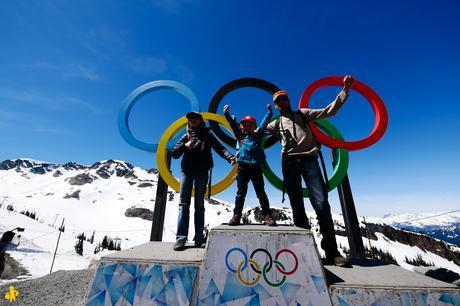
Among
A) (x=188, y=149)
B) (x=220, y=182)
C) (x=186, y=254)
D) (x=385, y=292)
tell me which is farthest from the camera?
(x=220, y=182)

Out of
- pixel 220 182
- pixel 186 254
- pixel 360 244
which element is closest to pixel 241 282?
pixel 186 254

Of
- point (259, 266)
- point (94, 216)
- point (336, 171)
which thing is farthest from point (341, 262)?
point (94, 216)

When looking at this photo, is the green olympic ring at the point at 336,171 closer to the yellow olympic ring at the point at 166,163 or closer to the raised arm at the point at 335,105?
the yellow olympic ring at the point at 166,163

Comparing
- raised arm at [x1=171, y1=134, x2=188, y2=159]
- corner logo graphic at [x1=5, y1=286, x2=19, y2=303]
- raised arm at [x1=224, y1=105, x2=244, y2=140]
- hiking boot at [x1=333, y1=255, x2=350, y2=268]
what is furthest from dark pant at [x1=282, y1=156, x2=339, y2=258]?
corner logo graphic at [x1=5, y1=286, x2=19, y2=303]

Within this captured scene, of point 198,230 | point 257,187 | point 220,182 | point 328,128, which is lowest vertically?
point 198,230

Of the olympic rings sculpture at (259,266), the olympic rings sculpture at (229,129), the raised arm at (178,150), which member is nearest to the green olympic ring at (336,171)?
the olympic rings sculpture at (229,129)

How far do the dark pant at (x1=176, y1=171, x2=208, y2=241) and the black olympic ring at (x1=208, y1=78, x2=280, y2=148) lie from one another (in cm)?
162

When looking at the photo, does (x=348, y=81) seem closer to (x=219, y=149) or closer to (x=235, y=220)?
(x=219, y=149)

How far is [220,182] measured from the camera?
15.3ft

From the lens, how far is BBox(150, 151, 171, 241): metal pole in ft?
15.0

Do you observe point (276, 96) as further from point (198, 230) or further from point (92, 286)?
point (92, 286)

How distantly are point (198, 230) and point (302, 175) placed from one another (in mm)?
1790

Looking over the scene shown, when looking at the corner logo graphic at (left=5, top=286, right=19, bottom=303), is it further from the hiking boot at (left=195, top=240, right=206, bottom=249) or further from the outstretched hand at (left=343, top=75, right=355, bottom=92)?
the outstretched hand at (left=343, top=75, right=355, bottom=92)

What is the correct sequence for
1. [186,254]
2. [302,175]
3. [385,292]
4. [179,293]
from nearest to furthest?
[385,292] < [179,293] < [186,254] < [302,175]
